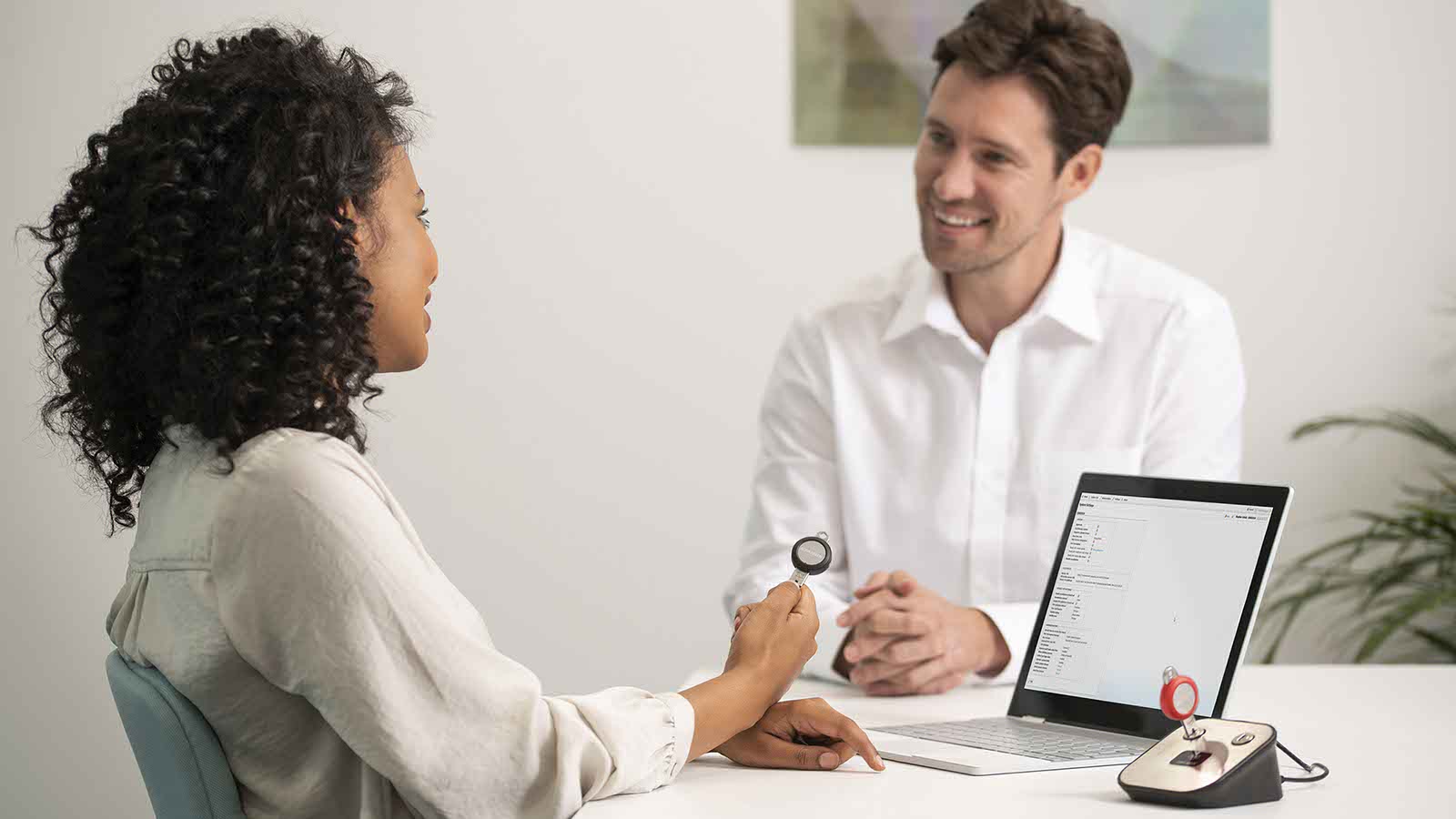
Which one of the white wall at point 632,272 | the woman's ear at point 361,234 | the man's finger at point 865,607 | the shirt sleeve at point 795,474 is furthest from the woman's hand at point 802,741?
the white wall at point 632,272

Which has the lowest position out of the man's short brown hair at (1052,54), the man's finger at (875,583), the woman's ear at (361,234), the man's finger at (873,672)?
the man's finger at (873,672)

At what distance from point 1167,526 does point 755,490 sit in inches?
33.1

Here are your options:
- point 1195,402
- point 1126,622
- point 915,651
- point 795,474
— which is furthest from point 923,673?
point 1195,402

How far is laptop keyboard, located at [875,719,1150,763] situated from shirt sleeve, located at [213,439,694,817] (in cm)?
39

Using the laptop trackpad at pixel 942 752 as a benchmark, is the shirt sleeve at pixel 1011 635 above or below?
below

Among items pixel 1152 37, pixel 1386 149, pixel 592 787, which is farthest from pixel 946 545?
pixel 1386 149

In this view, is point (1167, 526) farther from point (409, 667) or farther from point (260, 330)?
point (260, 330)

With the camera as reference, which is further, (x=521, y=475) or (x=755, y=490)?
(x=521, y=475)

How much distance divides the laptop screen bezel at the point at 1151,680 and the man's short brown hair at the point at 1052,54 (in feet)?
2.88

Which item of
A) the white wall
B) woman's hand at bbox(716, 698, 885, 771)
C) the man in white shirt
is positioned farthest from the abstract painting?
woman's hand at bbox(716, 698, 885, 771)

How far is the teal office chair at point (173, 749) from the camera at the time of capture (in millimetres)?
1014

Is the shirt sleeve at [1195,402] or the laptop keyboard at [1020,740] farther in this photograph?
the shirt sleeve at [1195,402]

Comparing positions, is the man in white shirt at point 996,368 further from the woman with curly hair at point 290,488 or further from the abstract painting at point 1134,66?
the woman with curly hair at point 290,488

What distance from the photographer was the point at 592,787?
105 centimetres
